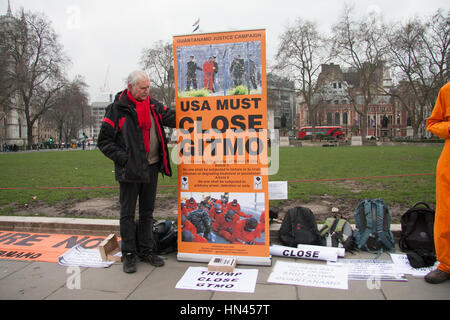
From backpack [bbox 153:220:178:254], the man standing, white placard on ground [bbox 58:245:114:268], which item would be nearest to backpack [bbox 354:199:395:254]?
backpack [bbox 153:220:178:254]

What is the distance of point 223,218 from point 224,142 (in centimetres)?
86

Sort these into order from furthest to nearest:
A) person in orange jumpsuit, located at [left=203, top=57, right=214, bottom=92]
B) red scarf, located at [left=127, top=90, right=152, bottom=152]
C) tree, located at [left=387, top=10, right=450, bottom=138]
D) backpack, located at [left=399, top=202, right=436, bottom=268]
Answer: tree, located at [left=387, top=10, right=450, bottom=138] < backpack, located at [left=399, top=202, right=436, bottom=268] < person in orange jumpsuit, located at [left=203, top=57, right=214, bottom=92] < red scarf, located at [left=127, top=90, right=152, bottom=152]

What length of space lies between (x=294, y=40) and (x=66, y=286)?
49138mm

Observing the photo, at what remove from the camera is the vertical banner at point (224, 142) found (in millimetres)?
3512

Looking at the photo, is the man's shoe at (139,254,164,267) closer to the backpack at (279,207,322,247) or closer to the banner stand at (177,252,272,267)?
the banner stand at (177,252,272,267)

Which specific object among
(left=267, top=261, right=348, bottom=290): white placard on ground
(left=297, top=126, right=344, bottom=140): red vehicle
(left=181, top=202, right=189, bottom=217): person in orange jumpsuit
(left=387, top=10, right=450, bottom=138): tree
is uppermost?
(left=387, top=10, right=450, bottom=138): tree

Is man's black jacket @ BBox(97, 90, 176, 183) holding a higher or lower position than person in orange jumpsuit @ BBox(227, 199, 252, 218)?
higher

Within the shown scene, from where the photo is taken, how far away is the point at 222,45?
140 inches

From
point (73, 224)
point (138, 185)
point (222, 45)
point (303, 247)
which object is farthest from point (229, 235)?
point (73, 224)

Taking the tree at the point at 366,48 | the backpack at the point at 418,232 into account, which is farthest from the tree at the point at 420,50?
the backpack at the point at 418,232

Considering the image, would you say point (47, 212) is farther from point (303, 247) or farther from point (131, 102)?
point (303, 247)

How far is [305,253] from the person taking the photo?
371cm

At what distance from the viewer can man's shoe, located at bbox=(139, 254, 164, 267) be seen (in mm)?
3625

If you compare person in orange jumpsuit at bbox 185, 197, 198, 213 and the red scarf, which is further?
person in orange jumpsuit at bbox 185, 197, 198, 213
